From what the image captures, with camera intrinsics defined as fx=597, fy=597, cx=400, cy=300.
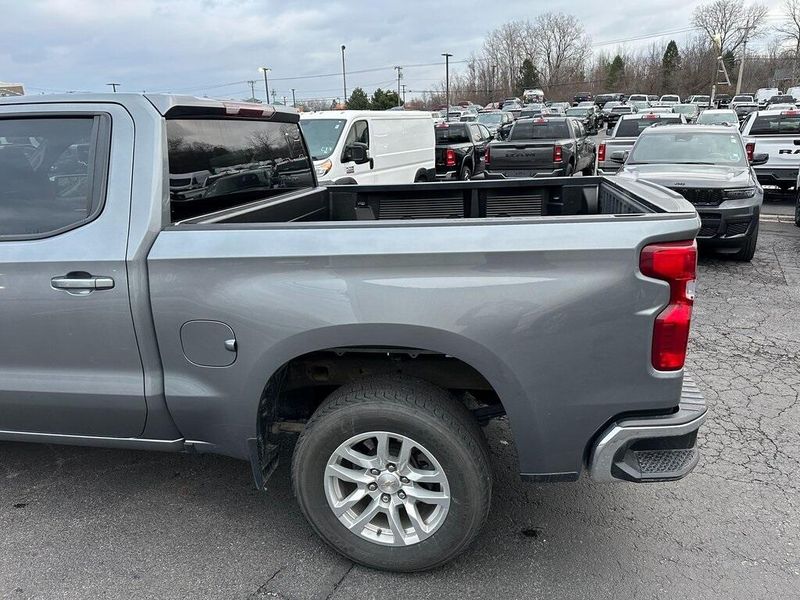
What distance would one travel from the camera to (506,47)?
10250 centimetres

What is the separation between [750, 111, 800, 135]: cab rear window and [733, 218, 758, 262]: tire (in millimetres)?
7243

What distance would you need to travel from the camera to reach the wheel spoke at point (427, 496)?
2.45 metres

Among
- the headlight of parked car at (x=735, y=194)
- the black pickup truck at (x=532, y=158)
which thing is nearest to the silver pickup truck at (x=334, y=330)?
the headlight of parked car at (x=735, y=194)

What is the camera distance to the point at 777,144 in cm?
1246

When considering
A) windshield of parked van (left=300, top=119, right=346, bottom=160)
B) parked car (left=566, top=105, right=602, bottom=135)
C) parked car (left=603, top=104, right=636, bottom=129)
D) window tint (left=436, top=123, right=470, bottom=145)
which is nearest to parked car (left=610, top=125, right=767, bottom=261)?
windshield of parked van (left=300, top=119, right=346, bottom=160)

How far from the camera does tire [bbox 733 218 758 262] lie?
752 cm

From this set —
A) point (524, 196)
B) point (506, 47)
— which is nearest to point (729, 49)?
point (506, 47)

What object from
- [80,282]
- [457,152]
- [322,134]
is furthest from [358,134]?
[80,282]

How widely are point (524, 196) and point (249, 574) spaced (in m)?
2.88

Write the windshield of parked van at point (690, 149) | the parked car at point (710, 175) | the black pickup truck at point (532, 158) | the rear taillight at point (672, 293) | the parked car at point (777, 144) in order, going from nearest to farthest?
the rear taillight at point (672, 293) < the parked car at point (710, 175) < the windshield of parked van at point (690, 149) < the parked car at point (777, 144) < the black pickup truck at point (532, 158)

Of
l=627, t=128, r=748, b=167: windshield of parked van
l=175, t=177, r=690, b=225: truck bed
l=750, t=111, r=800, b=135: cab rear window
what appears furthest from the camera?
l=750, t=111, r=800, b=135: cab rear window

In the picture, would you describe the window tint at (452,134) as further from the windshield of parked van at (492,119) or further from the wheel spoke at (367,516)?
the wheel spoke at (367,516)

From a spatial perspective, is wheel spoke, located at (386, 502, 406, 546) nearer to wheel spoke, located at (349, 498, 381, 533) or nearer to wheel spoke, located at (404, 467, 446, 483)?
wheel spoke, located at (349, 498, 381, 533)

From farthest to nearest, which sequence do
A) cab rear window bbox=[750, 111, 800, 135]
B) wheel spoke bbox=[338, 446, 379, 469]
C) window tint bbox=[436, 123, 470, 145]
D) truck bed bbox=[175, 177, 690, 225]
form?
window tint bbox=[436, 123, 470, 145]
cab rear window bbox=[750, 111, 800, 135]
truck bed bbox=[175, 177, 690, 225]
wheel spoke bbox=[338, 446, 379, 469]
